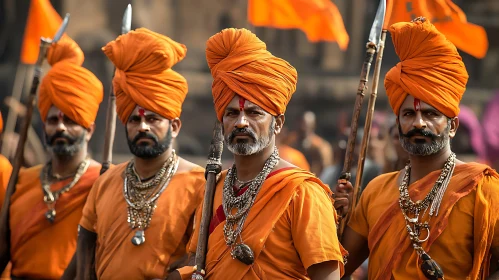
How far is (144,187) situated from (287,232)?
1.77 m

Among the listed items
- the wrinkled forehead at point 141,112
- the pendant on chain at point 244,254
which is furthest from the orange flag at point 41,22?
the pendant on chain at point 244,254

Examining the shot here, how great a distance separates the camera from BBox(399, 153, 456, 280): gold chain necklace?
7.71 meters

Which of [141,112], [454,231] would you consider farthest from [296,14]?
[454,231]

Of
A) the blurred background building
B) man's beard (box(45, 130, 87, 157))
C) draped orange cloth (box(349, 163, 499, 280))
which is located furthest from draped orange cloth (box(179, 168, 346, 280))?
the blurred background building

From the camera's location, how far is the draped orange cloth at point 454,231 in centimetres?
769

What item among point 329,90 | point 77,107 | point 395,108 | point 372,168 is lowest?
point 329,90

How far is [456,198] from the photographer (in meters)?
7.77

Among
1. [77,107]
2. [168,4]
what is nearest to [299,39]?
[168,4]

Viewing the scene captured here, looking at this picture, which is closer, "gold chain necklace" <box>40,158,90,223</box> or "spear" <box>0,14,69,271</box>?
"gold chain necklace" <box>40,158,90,223</box>

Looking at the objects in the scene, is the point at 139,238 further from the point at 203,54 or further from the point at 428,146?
the point at 203,54

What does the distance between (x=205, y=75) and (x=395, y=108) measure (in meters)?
13.6

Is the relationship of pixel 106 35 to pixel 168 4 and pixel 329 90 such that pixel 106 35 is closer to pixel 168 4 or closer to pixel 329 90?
pixel 168 4

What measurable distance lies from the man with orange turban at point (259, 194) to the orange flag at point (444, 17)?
1.54m

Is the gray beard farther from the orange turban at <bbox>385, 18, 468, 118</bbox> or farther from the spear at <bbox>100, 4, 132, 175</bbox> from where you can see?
the spear at <bbox>100, 4, 132, 175</bbox>
